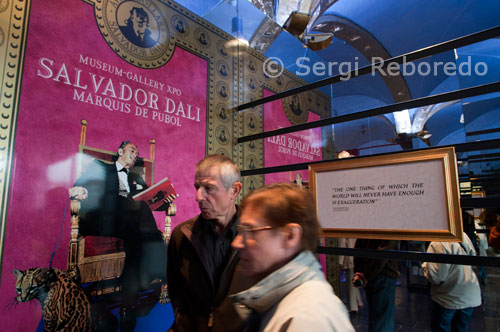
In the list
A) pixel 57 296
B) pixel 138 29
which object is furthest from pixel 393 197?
pixel 138 29

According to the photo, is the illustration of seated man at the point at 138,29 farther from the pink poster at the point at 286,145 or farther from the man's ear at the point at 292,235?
the man's ear at the point at 292,235

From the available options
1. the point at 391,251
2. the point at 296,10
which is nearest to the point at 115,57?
the point at 296,10

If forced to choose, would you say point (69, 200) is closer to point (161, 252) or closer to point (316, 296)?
point (161, 252)

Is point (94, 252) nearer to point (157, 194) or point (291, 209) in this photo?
point (157, 194)

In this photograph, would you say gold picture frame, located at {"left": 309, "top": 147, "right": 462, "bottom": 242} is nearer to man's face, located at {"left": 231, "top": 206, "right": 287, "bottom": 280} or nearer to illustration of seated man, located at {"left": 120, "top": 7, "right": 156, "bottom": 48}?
man's face, located at {"left": 231, "top": 206, "right": 287, "bottom": 280}

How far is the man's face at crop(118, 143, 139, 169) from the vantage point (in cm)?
236

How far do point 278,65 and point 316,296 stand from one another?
2923 millimetres

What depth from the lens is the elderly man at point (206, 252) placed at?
150cm

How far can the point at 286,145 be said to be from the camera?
3.32 meters

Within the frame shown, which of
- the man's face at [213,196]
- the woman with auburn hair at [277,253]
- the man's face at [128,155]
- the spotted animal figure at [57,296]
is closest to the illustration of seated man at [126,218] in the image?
the man's face at [128,155]

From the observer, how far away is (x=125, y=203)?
2354mm

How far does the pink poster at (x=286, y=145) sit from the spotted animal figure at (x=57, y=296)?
1821 mm

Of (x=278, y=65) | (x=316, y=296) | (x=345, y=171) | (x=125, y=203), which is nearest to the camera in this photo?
(x=316, y=296)

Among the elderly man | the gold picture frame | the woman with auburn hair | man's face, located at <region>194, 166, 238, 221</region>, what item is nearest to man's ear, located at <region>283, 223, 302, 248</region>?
the woman with auburn hair
